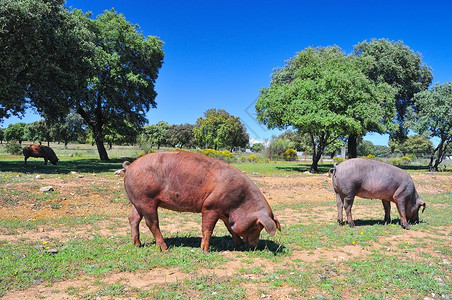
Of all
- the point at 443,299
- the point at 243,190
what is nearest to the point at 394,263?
the point at 443,299

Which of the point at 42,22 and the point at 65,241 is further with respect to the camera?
the point at 42,22

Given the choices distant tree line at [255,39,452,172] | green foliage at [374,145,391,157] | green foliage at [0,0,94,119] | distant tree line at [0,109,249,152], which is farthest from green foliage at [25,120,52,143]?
green foliage at [374,145,391,157]

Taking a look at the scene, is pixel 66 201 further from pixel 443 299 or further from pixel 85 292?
pixel 443 299

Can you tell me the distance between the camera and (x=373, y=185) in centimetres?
904

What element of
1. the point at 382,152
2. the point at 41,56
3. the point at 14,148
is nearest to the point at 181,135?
the point at 14,148

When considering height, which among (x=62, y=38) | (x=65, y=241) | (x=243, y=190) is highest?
(x=62, y=38)

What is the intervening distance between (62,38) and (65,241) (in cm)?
1897

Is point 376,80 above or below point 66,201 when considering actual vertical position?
above

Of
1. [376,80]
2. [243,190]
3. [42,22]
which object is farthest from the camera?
[376,80]

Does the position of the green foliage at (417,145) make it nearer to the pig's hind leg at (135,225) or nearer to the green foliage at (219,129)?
the green foliage at (219,129)

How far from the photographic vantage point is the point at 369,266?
578 cm

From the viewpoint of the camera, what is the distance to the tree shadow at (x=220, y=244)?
659 centimetres

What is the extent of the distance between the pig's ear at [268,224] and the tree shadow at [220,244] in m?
0.76

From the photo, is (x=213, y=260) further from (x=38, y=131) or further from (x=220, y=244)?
(x=38, y=131)
